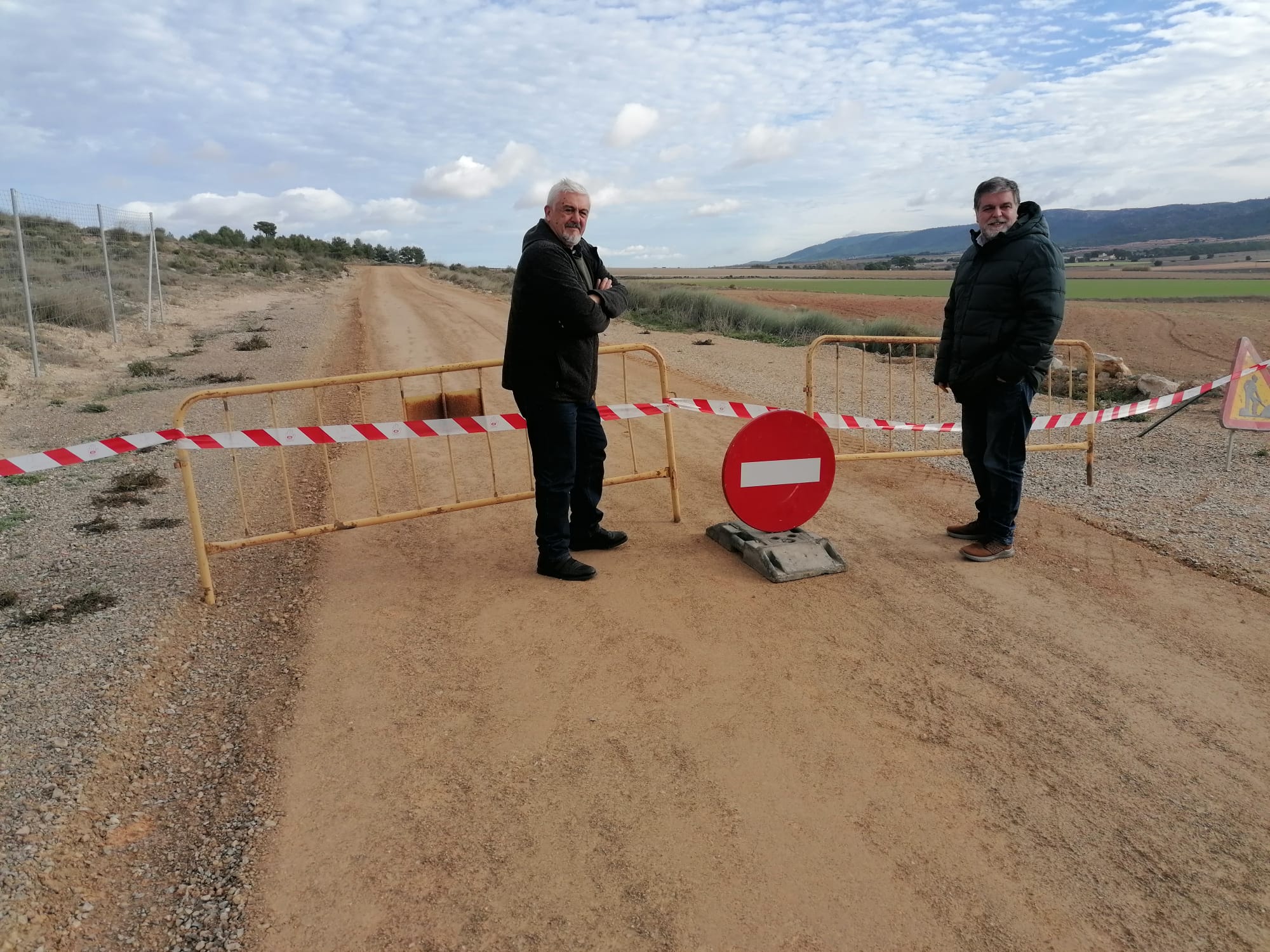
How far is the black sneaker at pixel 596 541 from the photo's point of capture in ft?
19.3

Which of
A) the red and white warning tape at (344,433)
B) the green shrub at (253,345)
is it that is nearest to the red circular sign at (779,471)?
the red and white warning tape at (344,433)

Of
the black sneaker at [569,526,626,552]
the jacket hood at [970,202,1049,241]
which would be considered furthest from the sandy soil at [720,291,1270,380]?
the black sneaker at [569,526,626,552]

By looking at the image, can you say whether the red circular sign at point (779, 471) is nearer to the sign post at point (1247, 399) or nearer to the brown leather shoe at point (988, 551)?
the brown leather shoe at point (988, 551)

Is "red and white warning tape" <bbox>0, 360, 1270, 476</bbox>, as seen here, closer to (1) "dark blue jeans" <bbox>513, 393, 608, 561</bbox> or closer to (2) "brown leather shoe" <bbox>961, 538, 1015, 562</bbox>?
(1) "dark blue jeans" <bbox>513, 393, 608, 561</bbox>

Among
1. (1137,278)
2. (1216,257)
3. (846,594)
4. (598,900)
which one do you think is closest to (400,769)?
(598,900)

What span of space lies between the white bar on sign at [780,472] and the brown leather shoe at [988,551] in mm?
1141

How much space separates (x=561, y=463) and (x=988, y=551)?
300 centimetres

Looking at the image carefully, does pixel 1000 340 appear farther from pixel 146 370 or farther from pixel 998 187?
pixel 146 370

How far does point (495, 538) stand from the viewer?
621 centimetres

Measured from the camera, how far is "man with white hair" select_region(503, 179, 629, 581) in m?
4.77

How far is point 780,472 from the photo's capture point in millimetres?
5656

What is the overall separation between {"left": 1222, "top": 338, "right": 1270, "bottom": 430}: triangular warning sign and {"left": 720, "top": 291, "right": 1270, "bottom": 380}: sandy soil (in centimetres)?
852

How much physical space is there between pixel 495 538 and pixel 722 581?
1900mm

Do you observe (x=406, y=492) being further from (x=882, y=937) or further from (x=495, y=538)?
(x=882, y=937)
